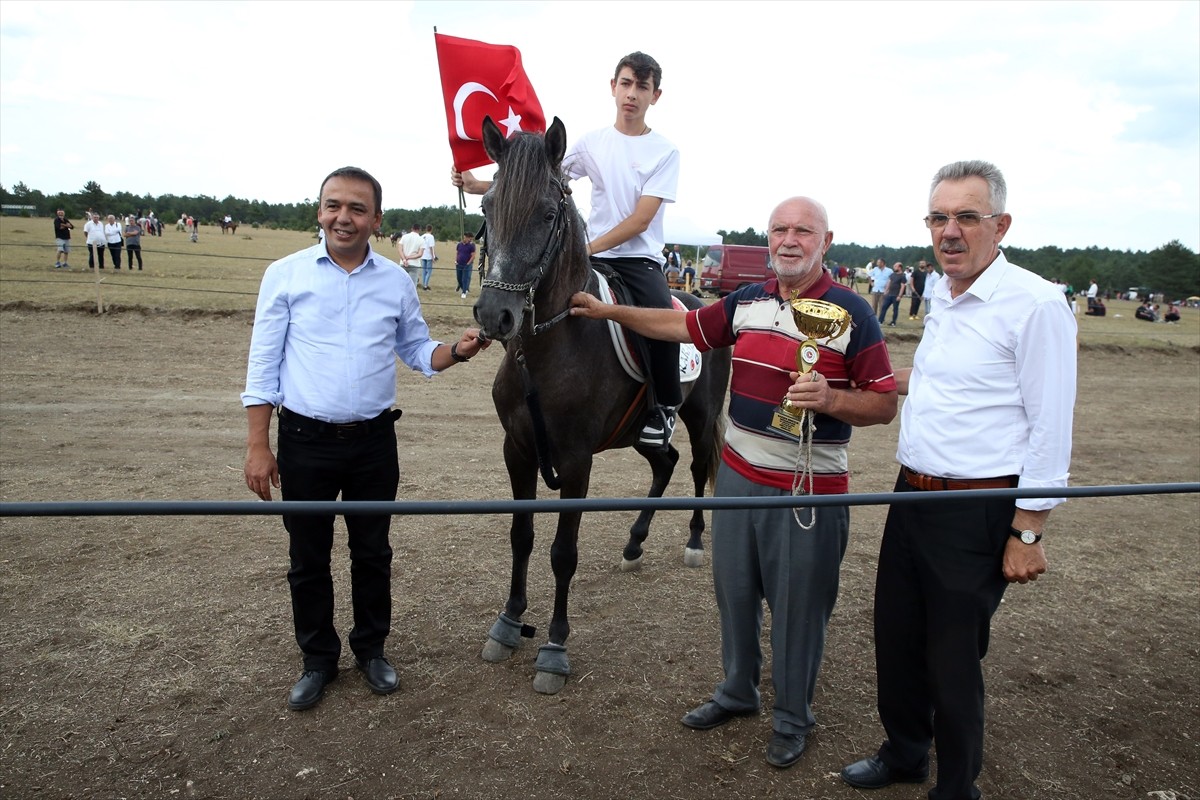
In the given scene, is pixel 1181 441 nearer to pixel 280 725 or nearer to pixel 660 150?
pixel 660 150

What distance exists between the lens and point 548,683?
12.5ft

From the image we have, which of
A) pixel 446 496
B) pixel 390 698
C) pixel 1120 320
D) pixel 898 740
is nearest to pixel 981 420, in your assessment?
pixel 898 740

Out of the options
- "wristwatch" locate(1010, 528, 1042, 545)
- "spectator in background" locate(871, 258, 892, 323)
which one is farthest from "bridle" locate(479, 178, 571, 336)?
"spectator in background" locate(871, 258, 892, 323)

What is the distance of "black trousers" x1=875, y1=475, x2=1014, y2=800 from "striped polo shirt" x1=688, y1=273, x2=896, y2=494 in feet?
1.08

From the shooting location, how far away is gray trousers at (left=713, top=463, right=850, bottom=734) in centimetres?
308

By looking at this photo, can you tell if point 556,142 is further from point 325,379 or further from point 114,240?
point 114,240

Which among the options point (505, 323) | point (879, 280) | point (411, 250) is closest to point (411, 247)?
point (411, 250)

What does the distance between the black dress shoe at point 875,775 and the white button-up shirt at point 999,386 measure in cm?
133

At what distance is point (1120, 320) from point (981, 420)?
36.1m

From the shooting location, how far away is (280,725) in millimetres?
3410

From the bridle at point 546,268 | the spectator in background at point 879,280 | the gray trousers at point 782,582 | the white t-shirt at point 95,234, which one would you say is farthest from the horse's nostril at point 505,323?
the spectator in background at point 879,280

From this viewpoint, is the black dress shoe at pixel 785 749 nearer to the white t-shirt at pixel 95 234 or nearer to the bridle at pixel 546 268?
the bridle at pixel 546 268

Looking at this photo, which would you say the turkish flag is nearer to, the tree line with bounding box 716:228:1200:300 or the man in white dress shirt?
the man in white dress shirt

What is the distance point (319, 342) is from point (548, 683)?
196 centimetres
